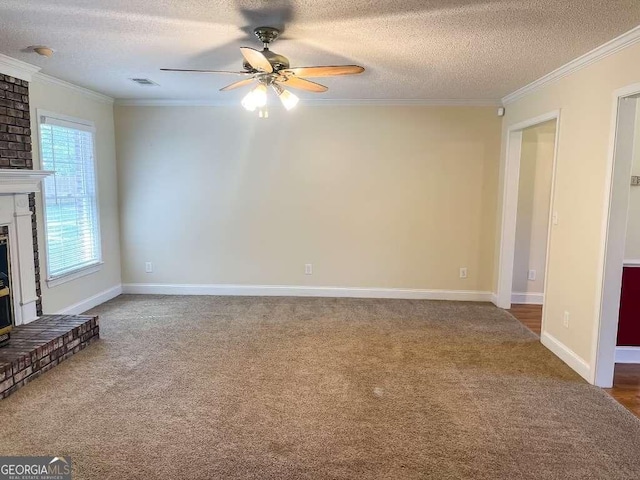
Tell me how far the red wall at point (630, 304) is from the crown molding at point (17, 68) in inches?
213

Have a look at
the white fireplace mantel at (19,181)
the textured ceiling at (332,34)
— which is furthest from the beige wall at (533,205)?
the white fireplace mantel at (19,181)

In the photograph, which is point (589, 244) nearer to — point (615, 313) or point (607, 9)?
point (615, 313)

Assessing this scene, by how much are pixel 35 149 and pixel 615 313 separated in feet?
16.8

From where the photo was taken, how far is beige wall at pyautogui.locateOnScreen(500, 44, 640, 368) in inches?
120

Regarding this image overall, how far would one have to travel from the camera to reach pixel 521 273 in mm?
5398

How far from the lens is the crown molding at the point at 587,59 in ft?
8.95

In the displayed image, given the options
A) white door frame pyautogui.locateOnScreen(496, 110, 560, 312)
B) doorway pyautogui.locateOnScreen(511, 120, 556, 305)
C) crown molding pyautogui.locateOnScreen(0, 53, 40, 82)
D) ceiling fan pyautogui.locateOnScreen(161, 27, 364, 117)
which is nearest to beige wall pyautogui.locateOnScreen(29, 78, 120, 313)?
crown molding pyautogui.locateOnScreen(0, 53, 40, 82)

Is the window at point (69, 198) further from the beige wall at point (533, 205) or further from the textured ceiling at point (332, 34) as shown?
the beige wall at point (533, 205)

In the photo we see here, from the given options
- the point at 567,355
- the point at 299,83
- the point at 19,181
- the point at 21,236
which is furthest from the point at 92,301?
the point at 567,355

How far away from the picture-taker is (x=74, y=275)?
180 inches

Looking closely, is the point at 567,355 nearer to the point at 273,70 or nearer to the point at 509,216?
the point at 509,216

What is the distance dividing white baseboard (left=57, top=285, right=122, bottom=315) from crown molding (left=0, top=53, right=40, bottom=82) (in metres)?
2.30

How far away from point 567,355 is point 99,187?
5.22 metres

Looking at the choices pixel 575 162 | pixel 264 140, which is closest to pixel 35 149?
pixel 264 140
